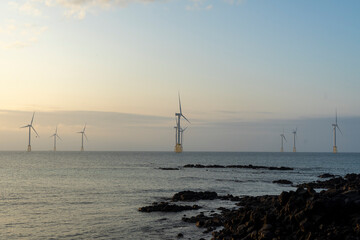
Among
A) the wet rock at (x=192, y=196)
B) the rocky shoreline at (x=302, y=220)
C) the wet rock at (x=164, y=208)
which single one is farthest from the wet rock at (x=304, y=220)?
the wet rock at (x=192, y=196)

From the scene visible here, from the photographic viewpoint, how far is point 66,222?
33188 millimetres

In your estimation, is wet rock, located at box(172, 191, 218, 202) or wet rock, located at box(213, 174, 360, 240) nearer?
wet rock, located at box(213, 174, 360, 240)

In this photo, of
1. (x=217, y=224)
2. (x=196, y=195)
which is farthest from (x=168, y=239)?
(x=196, y=195)

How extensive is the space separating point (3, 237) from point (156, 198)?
78.3 ft

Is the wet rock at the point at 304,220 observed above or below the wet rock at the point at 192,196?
above

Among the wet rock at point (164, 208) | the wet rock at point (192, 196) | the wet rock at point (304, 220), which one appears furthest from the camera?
the wet rock at point (192, 196)

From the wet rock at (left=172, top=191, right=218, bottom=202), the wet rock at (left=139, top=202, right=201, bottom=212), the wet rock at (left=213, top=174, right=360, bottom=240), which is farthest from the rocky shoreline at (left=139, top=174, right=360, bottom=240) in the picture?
the wet rock at (left=172, top=191, right=218, bottom=202)

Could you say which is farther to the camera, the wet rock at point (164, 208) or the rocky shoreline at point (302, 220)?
the wet rock at point (164, 208)

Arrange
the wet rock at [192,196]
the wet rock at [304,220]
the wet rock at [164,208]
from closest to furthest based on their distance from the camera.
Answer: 1. the wet rock at [304,220]
2. the wet rock at [164,208]
3. the wet rock at [192,196]

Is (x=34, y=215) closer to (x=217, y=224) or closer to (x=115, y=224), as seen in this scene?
(x=115, y=224)

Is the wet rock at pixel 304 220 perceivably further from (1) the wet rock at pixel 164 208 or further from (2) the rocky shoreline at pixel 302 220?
(1) the wet rock at pixel 164 208

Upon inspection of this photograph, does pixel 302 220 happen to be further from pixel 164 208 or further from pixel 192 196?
pixel 192 196

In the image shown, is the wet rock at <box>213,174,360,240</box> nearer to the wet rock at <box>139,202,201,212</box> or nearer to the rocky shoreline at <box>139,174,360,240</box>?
the rocky shoreline at <box>139,174,360,240</box>

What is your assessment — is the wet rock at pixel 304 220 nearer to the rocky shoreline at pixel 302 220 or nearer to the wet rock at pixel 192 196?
the rocky shoreline at pixel 302 220
